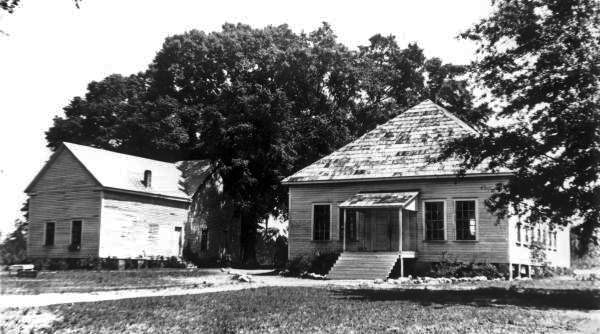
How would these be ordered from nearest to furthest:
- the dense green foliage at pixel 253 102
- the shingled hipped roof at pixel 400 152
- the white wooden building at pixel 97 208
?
the shingled hipped roof at pixel 400 152
the white wooden building at pixel 97 208
the dense green foliage at pixel 253 102

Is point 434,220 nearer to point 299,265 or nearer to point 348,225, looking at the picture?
point 348,225

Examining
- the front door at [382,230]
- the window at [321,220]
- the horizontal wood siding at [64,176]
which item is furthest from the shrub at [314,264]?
the horizontal wood siding at [64,176]

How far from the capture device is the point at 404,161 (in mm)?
29141

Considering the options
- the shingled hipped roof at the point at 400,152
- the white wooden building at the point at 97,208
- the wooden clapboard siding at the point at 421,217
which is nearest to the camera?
the wooden clapboard siding at the point at 421,217

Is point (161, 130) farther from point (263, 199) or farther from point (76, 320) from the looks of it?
point (76, 320)

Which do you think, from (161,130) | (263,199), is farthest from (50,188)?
(263,199)

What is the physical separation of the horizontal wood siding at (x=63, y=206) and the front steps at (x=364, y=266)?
1504cm

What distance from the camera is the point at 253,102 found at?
39.9 metres

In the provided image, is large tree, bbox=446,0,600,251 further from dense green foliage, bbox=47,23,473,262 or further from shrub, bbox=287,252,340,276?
dense green foliage, bbox=47,23,473,262

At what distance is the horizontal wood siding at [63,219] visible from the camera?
35062 mm

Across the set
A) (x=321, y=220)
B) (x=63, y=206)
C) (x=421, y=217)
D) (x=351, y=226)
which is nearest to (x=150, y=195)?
(x=63, y=206)

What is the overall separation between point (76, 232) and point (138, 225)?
350cm

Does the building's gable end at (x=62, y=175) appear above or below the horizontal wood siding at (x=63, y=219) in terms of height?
above

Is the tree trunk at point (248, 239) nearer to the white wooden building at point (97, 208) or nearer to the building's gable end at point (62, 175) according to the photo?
the white wooden building at point (97, 208)
